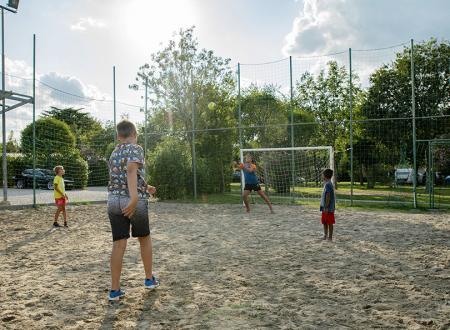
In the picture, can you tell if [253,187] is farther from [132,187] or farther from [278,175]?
[132,187]

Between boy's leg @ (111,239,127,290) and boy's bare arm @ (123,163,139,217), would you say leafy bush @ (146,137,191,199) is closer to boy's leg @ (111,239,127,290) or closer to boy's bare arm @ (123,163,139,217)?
boy's leg @ (111,239,127,290)

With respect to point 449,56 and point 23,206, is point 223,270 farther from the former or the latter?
point 449,56

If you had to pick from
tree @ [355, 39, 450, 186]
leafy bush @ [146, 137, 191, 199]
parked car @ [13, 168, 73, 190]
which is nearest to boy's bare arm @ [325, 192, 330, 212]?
leafy bush @ [146, 137, 191, 199]

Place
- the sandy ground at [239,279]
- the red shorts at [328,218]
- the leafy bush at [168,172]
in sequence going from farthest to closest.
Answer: the leafy bush at [168,172] → the red shorts at [328,218] → the sandy ground at [239,279]

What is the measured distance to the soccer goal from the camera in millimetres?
16031

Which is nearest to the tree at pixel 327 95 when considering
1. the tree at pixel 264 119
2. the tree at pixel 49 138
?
the tree at pixel 264 119

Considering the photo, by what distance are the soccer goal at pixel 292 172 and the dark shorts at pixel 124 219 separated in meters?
10.8

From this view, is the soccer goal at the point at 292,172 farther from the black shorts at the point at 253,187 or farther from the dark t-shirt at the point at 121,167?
the dark t-shirt at the point at 121,167

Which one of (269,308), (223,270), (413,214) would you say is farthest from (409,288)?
(413,214)

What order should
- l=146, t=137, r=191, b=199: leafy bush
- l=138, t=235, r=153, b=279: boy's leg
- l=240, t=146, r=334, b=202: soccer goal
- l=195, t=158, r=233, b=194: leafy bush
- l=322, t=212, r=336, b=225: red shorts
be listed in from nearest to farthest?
1. l=138, t=235, r=153, b=279: boy's leg
2. l=322, t=212, r=336, b=225: red shorts
3. l=240, t=146, r=334, b=202: soccer goal
4. l=146, t=137, r=191, b=199: leafy bush
5. l=195, t=158, r=233, b=194: leafy bush

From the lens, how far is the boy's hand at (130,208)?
393cm

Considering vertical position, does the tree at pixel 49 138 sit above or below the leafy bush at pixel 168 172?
above

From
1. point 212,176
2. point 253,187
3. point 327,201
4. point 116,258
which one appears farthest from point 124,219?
point 212,176

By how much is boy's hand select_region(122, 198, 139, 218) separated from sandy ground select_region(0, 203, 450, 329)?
844 mm
